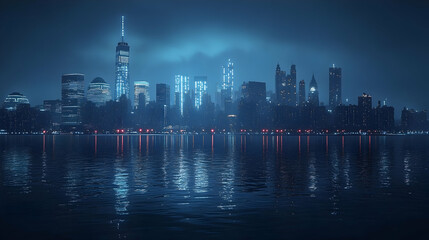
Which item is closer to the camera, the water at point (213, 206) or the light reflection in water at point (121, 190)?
Answer: the water at point (213, 206)

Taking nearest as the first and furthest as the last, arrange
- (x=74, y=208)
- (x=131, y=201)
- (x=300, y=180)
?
(x=74, y=208) < (x=131, y=201) < (x=300, y=180)

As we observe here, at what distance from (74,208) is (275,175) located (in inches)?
957

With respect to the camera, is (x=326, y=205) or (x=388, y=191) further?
(x=388, y=191)

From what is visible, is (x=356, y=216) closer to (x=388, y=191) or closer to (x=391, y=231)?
(x=391, y=231)

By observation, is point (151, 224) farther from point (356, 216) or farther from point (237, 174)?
point (237, 174)

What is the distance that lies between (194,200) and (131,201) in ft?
14.2

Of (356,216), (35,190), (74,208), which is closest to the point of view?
(356,216)

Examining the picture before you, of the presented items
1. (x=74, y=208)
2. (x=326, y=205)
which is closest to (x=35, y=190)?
(x=74, y=208)

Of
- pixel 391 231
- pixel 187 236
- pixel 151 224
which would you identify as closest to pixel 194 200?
pixel 151 224

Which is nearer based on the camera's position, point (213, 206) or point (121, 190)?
point (213, 206)

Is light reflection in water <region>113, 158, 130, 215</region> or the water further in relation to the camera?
light reflection in water <region>113, 158, 130, 215</region>

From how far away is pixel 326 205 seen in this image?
93.0 feet

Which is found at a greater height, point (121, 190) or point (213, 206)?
point (121, 190)

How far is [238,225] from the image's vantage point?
22.5 meters
